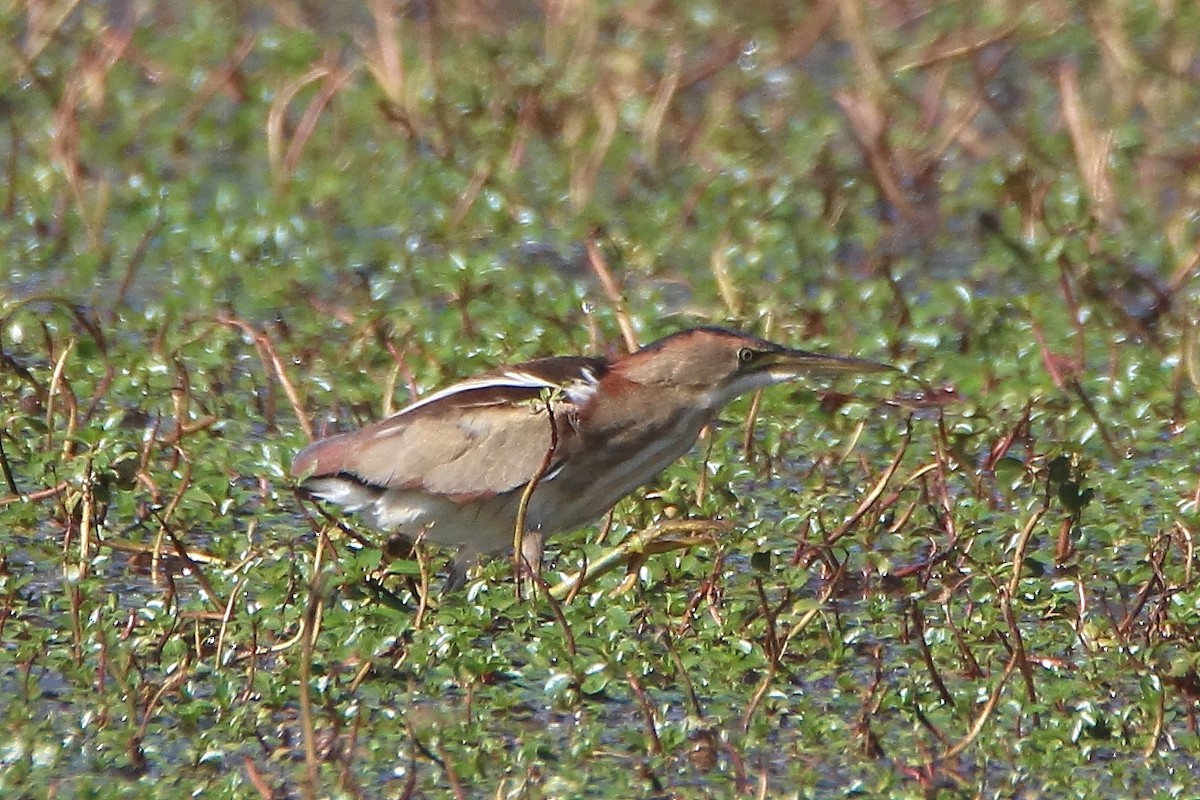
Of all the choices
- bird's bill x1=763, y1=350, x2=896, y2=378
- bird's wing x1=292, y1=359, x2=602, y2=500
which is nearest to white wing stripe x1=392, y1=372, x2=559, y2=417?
bird's wing x1=292, y1=359, x2=602, y2=500

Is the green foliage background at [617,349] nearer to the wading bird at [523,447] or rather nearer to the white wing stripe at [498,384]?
the wading bird at [523,447]

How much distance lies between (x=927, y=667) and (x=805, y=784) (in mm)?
556

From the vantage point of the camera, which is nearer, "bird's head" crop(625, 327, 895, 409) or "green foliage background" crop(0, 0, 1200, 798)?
"green foliage background" crop(0, 0, 1200, 798)

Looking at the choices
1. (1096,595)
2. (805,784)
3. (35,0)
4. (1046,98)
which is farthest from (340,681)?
(1046,98)

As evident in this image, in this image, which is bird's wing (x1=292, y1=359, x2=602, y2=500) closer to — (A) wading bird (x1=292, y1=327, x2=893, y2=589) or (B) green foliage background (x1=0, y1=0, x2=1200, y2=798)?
(A) wading bird (x1=292, y1=327, x2=893, y2=589)

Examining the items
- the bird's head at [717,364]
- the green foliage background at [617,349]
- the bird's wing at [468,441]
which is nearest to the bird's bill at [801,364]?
the bird's head at [717,364]

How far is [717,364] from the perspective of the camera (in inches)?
198

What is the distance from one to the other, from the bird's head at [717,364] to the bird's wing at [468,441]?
0.22 meters

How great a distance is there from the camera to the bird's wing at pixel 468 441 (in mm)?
4777

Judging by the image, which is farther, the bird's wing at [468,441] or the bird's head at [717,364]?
the bird's head at [717,364]

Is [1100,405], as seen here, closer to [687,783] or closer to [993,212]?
[993,212]

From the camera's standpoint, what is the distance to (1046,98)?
29.8 ft

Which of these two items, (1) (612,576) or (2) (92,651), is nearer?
(2) (92,651)

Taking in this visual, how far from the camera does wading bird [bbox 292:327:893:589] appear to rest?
4.79 metres
